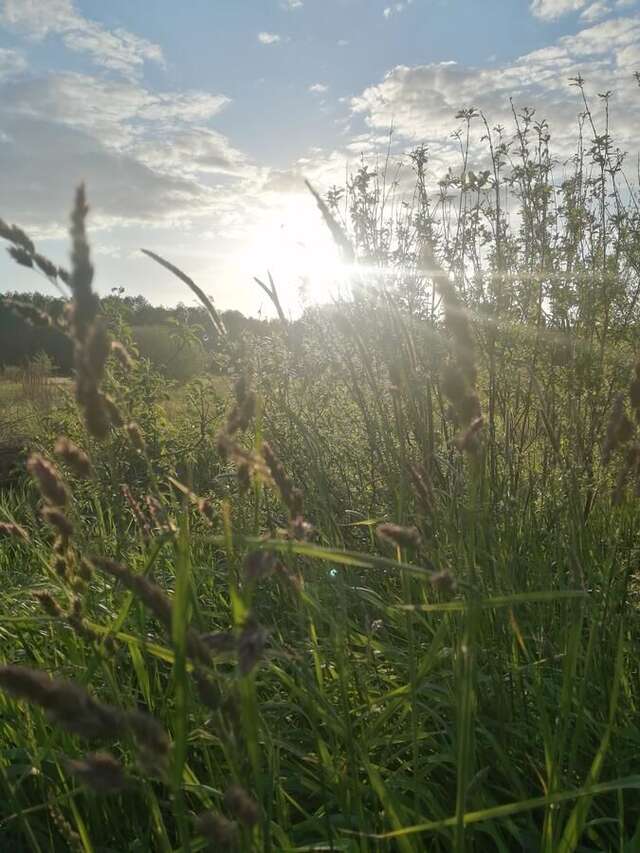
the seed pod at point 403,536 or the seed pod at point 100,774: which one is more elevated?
the seed pod at point 403,536

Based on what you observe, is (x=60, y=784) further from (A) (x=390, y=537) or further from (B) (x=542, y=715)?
(A) (x=390, y=537)

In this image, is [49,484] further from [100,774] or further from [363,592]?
[363,592]

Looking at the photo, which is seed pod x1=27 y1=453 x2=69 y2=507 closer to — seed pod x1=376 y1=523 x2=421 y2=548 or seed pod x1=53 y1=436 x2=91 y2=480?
seed pod x1=53 y1=436 x2=91 y2=480

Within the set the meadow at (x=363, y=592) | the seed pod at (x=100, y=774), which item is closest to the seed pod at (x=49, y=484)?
the meadow at (x=363, y=592)

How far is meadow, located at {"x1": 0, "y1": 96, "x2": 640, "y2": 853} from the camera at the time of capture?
2.45ft

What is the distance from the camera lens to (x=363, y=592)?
202 centimetres

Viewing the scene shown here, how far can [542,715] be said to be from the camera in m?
1.22

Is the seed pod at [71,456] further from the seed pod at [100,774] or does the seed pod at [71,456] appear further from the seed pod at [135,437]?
the seed pod at [100,774]

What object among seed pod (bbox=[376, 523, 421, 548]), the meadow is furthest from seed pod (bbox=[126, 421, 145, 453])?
seed pod (bbox=[376, 523, 421, 548])

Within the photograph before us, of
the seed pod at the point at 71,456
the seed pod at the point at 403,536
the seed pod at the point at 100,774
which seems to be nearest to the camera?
the seed pod at the point at 100,774

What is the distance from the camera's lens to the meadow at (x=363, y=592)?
2.45ft

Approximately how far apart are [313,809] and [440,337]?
6.25 ft

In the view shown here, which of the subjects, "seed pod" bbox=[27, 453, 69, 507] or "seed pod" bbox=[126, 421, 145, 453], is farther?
"seed pod" bbox=[126, 421, 145, 453]

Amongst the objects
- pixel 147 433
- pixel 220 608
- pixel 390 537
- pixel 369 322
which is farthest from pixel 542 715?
pixel 147 433
